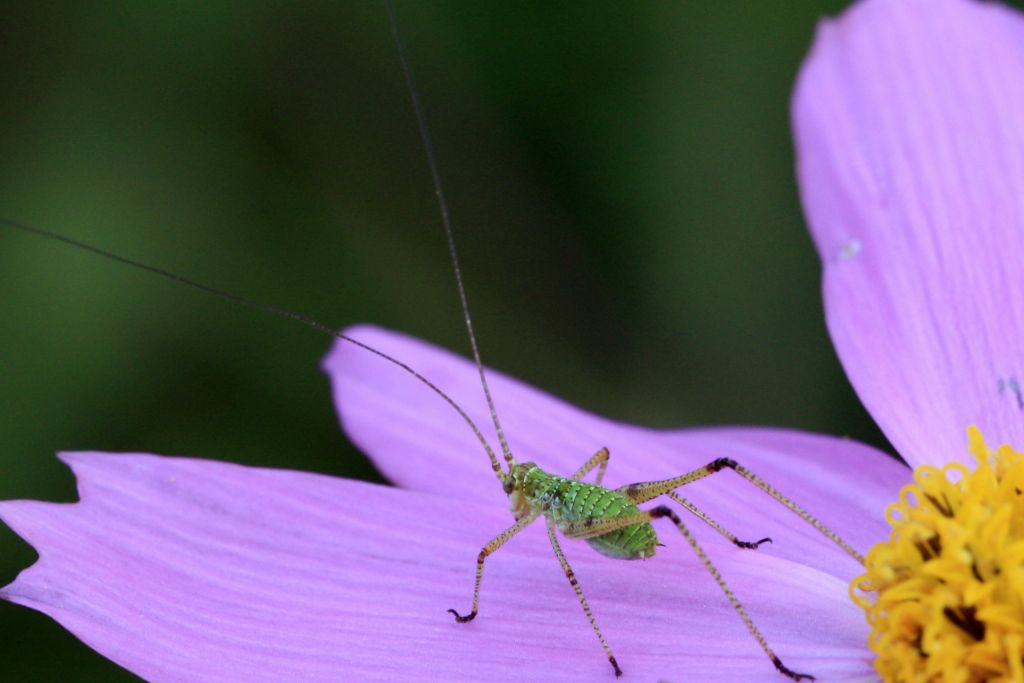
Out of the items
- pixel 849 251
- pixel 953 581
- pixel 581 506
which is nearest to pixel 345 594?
pixel 581 506

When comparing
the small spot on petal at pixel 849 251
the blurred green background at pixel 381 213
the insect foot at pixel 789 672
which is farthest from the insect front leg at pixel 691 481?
the blurred green background at pixel 381 213

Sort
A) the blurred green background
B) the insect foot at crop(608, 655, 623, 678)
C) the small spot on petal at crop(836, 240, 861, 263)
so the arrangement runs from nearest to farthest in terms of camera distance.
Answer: the insect foot at crop(608, 655, 623, 678) → the small spot on petal at crop(836, 240, 861, 263) → the blurred green background

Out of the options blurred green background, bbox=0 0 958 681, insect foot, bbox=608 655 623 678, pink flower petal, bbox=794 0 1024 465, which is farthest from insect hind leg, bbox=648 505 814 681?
blurred green background, bbox=0 0 958 681

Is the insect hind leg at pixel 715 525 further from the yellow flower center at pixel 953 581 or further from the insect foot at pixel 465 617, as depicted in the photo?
the insect foot at pixel 465 617

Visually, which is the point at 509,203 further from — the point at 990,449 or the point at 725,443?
the point at 990,449

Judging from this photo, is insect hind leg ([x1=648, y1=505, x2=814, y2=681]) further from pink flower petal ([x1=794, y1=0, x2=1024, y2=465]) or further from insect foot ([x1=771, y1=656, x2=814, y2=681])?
pink flower petal ([x1=794, y1=0, x2=1024, y2=465])

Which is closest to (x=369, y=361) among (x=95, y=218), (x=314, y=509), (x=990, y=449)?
(x=314, y=509)

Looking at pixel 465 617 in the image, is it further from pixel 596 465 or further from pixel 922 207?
pixel 922 207
